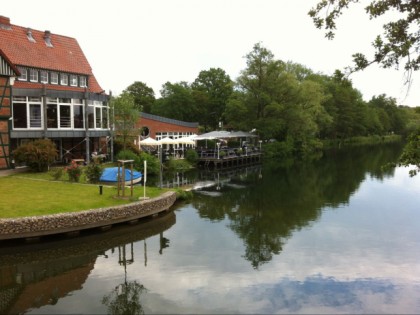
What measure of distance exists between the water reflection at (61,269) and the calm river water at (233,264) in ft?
0.11

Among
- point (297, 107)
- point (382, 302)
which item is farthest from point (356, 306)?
point (297, 107)

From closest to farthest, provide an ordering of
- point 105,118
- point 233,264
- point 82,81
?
point 233,264
point 105,118
point 82,81

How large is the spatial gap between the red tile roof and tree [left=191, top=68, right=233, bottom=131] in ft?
98.5

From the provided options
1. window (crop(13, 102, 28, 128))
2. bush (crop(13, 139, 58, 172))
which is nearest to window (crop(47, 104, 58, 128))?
window (crop(13, 102, 28, 128))

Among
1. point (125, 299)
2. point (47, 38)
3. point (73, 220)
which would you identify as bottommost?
point (125, 299)

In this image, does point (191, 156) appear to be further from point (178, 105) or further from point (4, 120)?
point (178, 105)

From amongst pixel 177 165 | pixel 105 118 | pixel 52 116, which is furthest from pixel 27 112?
pixel 177 165

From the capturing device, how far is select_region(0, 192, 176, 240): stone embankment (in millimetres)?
14500

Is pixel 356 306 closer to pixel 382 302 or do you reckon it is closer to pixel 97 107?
pixel 382 302

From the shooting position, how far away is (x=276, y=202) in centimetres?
2391

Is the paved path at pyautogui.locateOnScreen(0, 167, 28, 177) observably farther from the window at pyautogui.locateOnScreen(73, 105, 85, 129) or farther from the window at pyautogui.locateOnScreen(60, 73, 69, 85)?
the window at pyautogui.locateOnScreen(60, 73, 69, 85)

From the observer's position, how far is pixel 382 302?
10.7 metres

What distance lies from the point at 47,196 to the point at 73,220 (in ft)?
11.2

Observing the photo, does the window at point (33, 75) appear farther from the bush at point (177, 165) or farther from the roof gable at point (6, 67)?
the bush at point (177, 165)
